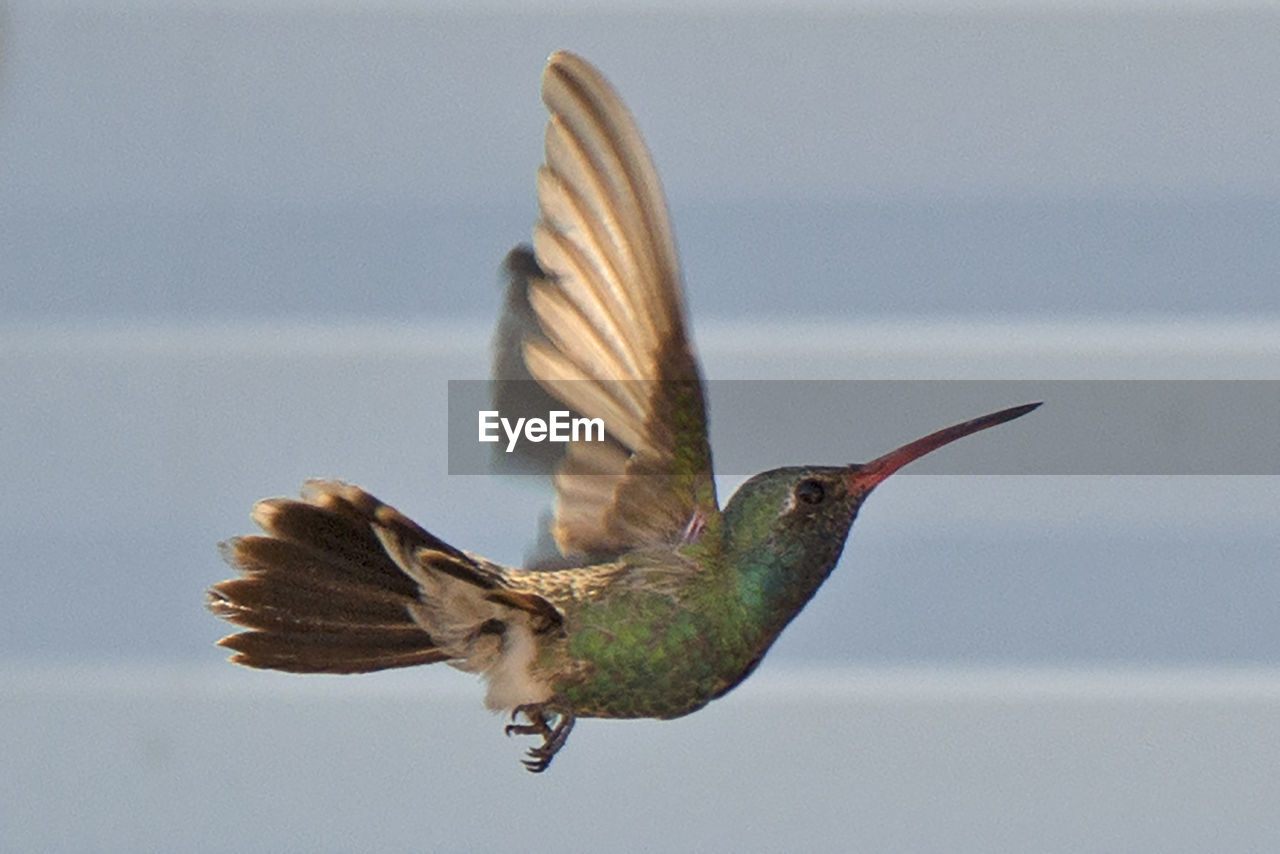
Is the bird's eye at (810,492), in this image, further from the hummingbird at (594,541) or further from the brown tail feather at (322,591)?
the brown tail feather at (322,591)

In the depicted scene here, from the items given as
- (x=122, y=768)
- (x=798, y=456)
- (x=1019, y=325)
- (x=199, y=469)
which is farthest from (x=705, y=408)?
(x=122, y=768)

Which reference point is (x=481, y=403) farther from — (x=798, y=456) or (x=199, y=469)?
(x=199, y=469)

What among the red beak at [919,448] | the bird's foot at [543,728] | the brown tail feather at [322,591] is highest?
the red beak at [919,448]

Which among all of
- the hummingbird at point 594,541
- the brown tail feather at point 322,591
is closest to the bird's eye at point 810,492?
the hummingbird at point 594,541

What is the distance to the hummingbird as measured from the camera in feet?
1.69

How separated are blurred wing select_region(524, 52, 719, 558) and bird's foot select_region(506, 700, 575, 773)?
56 mm

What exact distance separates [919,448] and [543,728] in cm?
17

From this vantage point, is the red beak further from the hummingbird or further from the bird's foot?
the bird's foot

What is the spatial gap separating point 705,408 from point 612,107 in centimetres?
12

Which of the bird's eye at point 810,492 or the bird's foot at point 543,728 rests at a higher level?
the bird's eye at point 810,492

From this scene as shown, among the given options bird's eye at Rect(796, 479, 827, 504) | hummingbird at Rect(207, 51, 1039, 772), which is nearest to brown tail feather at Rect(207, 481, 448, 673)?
hummingbird at Rect(207, 51, 1039, 772)

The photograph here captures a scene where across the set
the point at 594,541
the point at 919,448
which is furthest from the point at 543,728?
the point at 919,448

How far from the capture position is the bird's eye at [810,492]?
0.55m

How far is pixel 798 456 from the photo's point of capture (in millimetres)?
820
